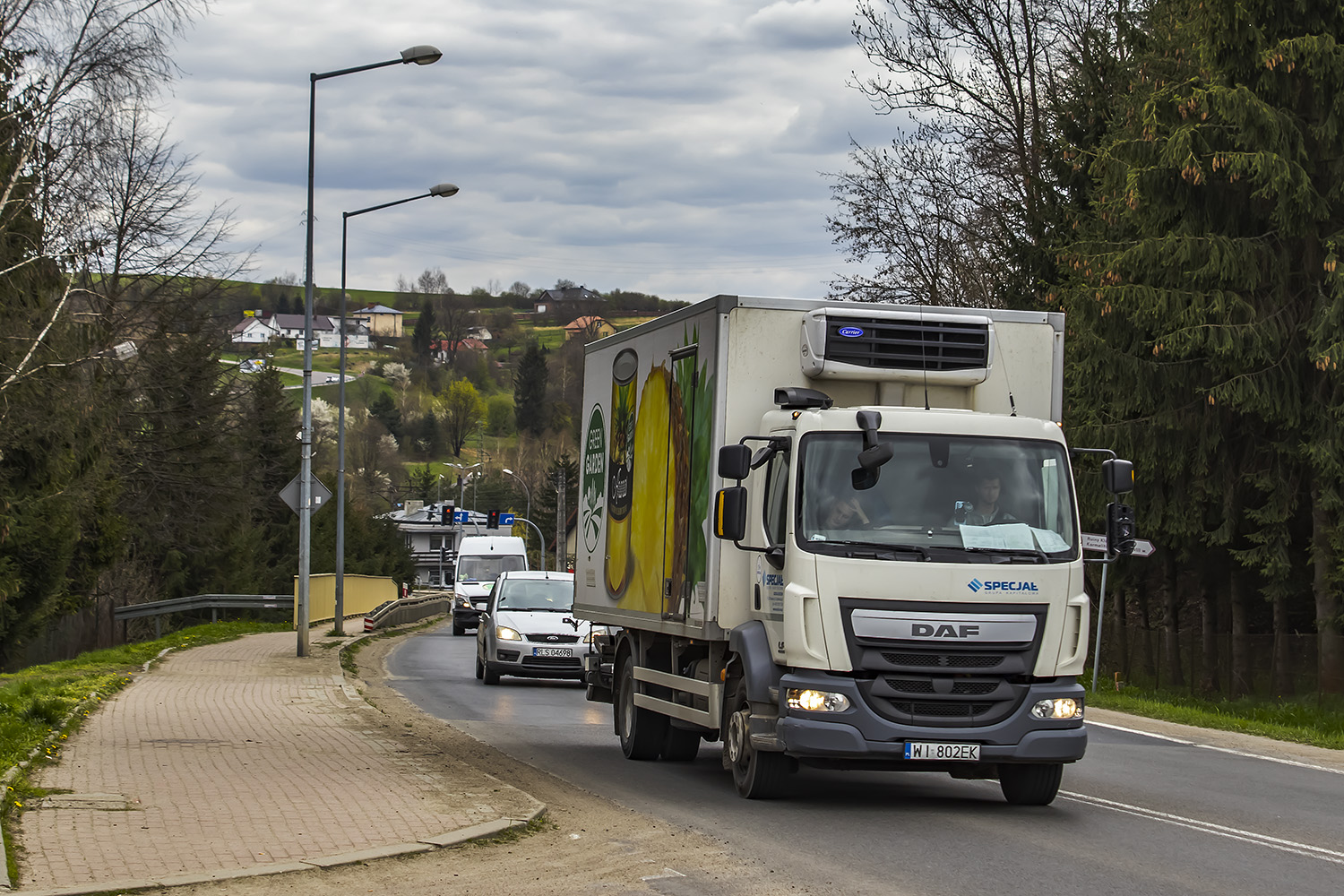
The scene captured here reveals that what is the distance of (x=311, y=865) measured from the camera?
788 centimetres

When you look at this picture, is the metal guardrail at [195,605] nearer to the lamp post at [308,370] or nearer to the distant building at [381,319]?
the lamp post at [308,370]

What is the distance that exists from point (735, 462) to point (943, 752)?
89.3 inches

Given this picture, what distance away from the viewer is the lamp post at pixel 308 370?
2619 centimetres

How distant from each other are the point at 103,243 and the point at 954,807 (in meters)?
18.5

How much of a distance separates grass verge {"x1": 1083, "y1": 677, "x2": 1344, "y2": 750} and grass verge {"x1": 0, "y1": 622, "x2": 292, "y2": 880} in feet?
42.6

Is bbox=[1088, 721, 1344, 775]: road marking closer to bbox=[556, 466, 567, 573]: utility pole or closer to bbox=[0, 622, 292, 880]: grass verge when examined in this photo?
bbox=[0, 622, 292, 880]: grass verge

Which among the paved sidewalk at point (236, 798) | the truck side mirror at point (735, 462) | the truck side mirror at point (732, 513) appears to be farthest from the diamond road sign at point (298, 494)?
the truck side mirror at point (735, 462)

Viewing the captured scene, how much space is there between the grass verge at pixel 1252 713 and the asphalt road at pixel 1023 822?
2890 mm

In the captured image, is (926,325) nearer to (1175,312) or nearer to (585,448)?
(585,448)

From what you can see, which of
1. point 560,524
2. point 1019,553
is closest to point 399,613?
point 560,524

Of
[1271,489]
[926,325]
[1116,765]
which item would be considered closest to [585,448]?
[926,325]

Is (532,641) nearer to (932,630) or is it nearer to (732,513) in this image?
(732,513)

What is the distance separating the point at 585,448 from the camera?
14938 mm

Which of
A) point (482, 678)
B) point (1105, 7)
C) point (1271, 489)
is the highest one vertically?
point (1105, 7)
